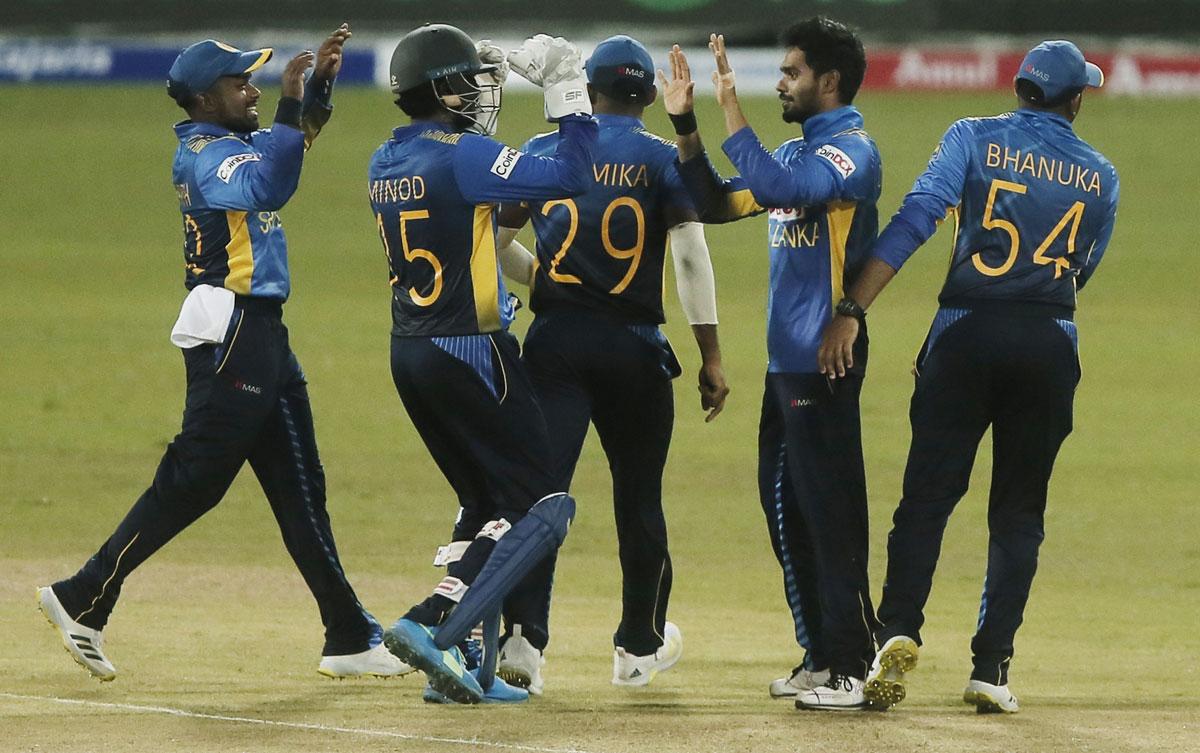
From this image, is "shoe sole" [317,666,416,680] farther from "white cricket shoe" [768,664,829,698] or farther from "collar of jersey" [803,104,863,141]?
"collar of jersey" [803,104,863,141]

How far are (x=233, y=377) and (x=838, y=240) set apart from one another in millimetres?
2218

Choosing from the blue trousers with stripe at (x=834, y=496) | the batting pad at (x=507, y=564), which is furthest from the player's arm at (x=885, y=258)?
the batting pad at (x=507, y=564)

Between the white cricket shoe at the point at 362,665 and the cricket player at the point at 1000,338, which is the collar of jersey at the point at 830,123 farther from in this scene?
the white cricket shoe at the point at 362,665

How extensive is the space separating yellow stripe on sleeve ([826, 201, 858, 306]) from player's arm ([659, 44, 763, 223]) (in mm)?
302

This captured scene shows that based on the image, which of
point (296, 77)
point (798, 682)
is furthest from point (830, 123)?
point (798, 682)

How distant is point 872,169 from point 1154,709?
212 cm

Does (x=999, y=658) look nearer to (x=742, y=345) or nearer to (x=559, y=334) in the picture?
(x=559, y=334)

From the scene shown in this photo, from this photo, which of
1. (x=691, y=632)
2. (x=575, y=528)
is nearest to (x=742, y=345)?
(x=575, y=528)

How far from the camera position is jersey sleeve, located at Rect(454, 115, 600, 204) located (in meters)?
6.26

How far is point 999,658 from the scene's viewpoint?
6.51 metres

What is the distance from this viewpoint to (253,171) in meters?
6.61

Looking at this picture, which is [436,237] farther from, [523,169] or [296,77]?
[296,77]

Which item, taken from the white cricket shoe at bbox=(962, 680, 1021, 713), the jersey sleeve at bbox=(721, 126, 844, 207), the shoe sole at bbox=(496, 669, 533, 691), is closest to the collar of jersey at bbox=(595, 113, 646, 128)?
the jersey sleeve at bbox=(721, 126, 844, 207)

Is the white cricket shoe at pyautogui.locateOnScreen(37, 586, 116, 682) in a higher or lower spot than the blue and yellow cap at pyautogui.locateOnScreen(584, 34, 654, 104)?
lower
